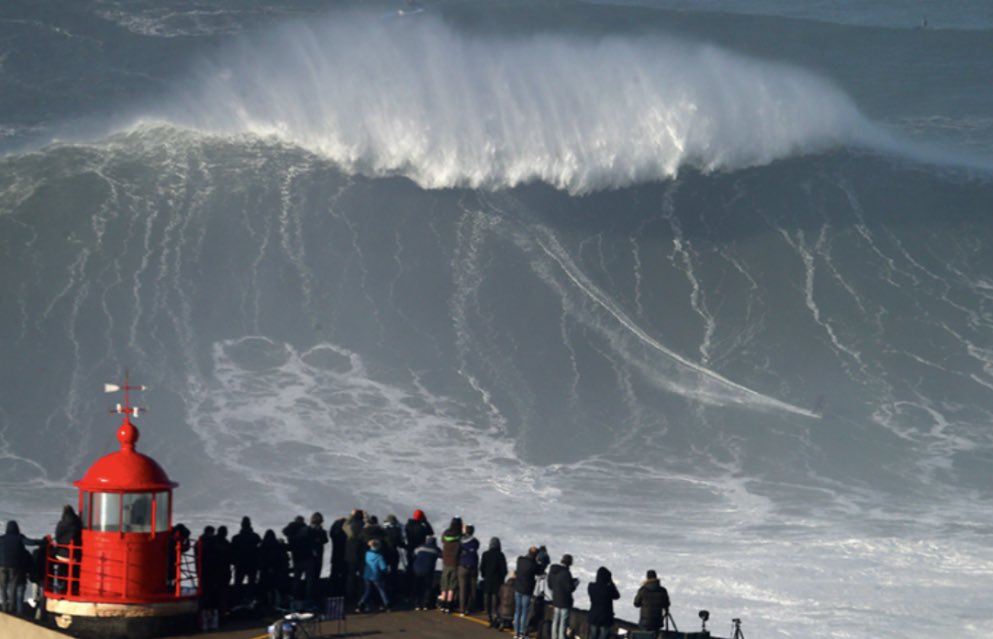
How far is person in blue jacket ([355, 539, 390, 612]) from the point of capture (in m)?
14.1

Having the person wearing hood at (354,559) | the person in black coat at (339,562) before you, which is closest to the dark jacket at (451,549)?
the person wearing hood at (354,559)

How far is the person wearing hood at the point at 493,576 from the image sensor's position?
1382cm

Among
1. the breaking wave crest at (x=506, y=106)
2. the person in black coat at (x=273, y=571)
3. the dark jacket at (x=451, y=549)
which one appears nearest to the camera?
the person in black coat at (x=273, y=571)

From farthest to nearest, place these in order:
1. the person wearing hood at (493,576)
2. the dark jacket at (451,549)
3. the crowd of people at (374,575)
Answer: the dark jacket at (451,549) < the person wearing hood at (493,576) < the crowd of people at (374,575)

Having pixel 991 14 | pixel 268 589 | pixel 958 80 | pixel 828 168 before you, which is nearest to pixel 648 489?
pixel 268 589

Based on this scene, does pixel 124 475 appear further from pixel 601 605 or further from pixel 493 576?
pixel 601 605

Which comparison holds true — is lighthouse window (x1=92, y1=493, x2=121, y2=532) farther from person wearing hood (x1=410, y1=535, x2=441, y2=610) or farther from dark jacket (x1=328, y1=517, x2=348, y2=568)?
person wearing hood (x1=410, y1=535, x2=441, y2=610)

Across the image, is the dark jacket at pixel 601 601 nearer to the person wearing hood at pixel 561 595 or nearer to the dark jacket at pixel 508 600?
the person wearing hood at pixel 561 595

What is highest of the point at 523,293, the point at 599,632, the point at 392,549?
the point at 523,293

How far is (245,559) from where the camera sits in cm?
1393

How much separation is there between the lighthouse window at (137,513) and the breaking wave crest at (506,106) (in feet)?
68.3

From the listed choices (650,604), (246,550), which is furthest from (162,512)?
(650,604)

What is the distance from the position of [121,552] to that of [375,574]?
7.30ft

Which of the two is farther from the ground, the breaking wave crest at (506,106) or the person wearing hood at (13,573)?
the breaking wave crest at (506,106)
